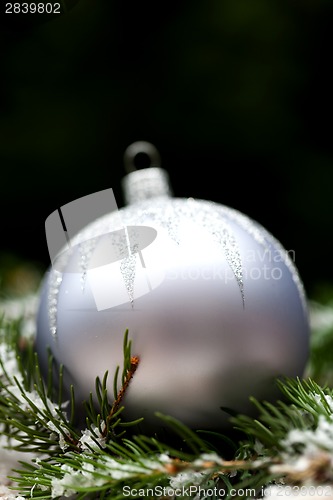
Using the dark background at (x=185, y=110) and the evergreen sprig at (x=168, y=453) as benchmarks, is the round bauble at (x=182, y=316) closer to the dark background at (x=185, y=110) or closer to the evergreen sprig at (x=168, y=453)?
the evergreen sprig at (x=168, y=453)

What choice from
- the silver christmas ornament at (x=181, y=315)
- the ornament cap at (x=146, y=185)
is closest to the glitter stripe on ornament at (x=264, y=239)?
the silver christmas ornament at (x=181, y=315)

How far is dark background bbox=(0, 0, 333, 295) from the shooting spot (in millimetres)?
1575

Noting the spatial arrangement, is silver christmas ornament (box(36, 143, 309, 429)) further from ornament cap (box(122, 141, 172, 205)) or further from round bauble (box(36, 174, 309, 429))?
ornament cap (box(122, 141, 172, 205))

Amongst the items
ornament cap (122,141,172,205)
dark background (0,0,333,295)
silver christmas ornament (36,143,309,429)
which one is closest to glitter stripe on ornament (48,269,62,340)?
silver christmas ornament (36,143,309,429)

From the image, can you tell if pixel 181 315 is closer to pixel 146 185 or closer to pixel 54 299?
pixel 54 299

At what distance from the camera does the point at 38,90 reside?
5.19 ft

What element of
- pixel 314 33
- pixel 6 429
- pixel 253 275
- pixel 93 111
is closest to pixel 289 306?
pixel 253 275

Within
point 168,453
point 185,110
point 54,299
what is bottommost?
point 168,453

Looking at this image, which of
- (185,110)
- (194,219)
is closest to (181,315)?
(194,219)

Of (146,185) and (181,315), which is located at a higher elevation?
(146,185)

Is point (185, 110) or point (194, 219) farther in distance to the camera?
point (185, 110)

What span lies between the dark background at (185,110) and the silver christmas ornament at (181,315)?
107cm

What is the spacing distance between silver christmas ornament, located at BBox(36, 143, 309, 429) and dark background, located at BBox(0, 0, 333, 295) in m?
1.07

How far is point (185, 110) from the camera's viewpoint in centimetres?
165
